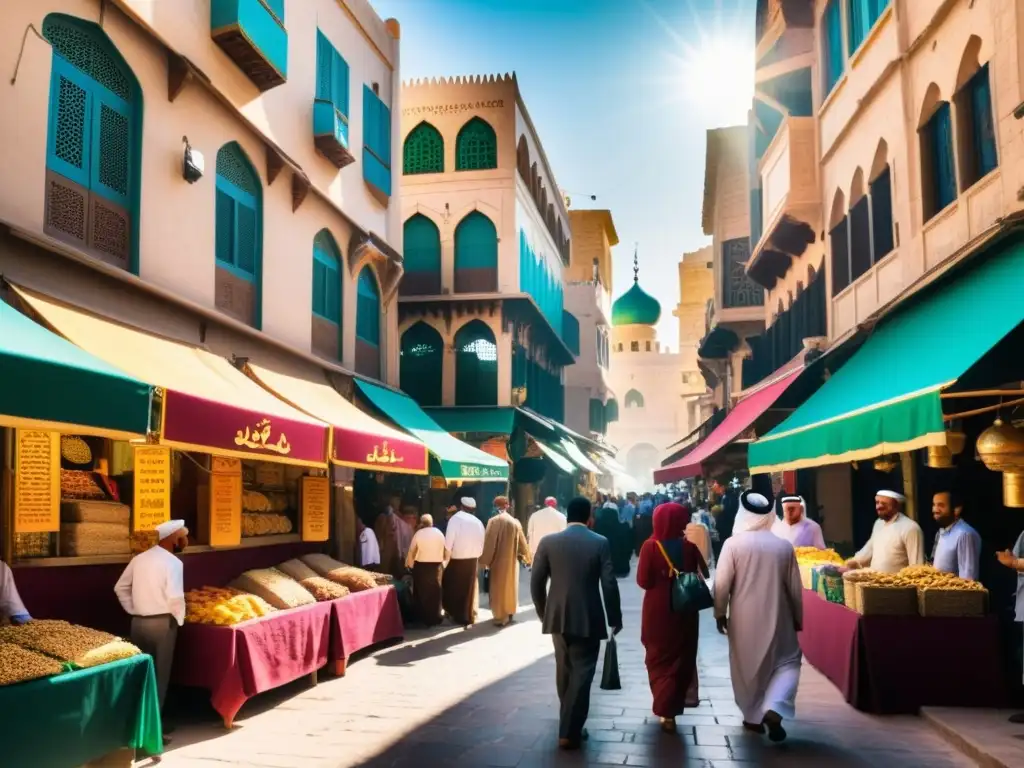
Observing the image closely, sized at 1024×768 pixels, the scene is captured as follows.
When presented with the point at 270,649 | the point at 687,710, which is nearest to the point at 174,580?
the point at 270,649

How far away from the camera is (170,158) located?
29.1ft

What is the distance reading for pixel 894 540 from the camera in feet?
26.9

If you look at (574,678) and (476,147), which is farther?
(476,147)

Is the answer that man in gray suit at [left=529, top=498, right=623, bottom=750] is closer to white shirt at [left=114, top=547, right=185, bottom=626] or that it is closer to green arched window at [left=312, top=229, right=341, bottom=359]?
white shirt at [left=114, top=547, right=185, bottom=626]

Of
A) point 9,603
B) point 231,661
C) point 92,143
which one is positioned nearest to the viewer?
point 9,603

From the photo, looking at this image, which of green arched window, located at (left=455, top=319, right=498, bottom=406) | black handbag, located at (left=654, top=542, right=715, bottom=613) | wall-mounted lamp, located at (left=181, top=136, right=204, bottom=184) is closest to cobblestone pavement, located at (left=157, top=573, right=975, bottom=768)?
black handbag, located at (left=654, top=542, right=715, bottom=613)

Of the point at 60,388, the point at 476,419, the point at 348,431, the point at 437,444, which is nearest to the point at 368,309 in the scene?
the point at 437,444

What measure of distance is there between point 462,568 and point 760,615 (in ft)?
19.8

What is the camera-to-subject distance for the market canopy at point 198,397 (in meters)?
6.35

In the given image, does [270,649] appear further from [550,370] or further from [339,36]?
[550,370]

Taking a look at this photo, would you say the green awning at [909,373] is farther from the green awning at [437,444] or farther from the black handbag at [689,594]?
the green awning at [437,444]

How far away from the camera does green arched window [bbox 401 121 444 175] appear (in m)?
22.8

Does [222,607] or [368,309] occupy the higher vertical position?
[368,309]

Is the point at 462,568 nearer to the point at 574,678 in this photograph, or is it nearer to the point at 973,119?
the point at 574,678
